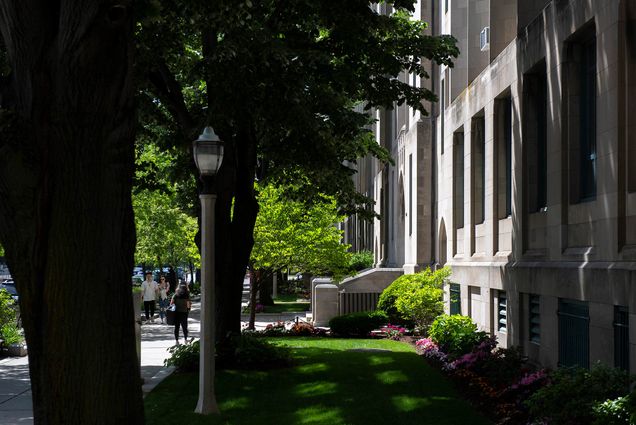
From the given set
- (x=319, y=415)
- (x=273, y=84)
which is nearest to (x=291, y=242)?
(x=273, y=84)

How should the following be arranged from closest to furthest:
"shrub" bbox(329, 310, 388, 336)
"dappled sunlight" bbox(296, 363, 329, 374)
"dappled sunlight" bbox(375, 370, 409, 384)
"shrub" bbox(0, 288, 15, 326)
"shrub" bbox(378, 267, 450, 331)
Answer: "dappled sunlight" bbox(375, 370, 409, 384) → "dappled sunlight" bbox(296, 363, 329, 374) → "shrub" bbox(0, 288, 15, 326) → "shrub" bbox(378, 267, 450, 331) → "shrub" bbox(329, 310, 388, 336)

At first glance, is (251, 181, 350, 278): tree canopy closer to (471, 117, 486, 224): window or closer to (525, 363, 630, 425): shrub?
(471, 117, 486, 224): window

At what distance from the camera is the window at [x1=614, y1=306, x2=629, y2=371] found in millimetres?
11438

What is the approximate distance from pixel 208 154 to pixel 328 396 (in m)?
4.43

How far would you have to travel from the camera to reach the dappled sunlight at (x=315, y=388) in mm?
15414

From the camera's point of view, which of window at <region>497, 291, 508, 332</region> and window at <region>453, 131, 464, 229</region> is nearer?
window at <region>497, 291, 508, 332</region>

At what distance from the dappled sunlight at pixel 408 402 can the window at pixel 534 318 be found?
290 centimetres

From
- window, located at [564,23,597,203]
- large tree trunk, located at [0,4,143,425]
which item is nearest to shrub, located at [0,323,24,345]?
window, located at [564,23,597,203]

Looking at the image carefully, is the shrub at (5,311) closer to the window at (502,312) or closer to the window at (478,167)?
the window at (478,167)

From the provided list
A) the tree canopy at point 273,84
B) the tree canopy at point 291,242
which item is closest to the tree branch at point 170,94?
the tree canopy at point 273,84

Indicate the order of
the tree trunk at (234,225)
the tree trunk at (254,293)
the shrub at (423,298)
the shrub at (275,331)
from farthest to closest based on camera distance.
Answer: the tree trunk at (254,293)
the shrub at (275,331)
the shrub at (423,298)
the tree trunk at (234,225)

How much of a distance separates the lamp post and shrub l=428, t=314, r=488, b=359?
6.20 m

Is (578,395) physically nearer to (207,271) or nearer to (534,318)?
(207,271)

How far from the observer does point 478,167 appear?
75.6ft
